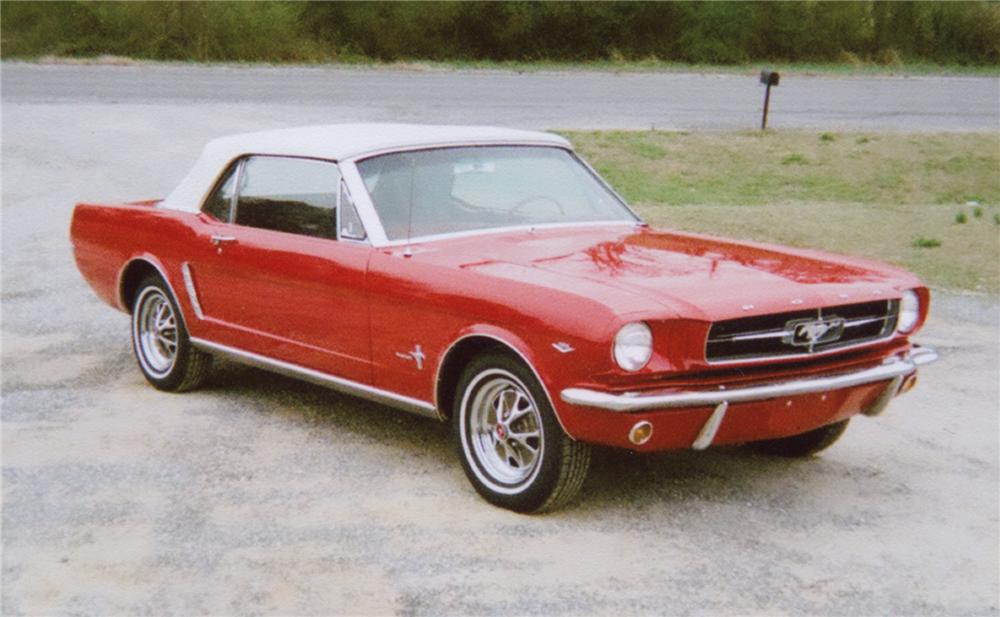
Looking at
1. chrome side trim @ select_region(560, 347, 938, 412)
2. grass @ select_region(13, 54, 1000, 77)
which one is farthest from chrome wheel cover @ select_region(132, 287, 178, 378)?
grass @ select_region(13, 54, 1000, 77)

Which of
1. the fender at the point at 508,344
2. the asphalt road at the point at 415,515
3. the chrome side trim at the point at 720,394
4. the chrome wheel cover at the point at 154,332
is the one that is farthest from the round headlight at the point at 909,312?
the chrome wheel cover at the point at 154,332

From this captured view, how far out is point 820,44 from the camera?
40125 mm

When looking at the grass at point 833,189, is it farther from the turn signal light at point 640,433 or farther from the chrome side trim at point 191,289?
the turn signal light at point 640,433

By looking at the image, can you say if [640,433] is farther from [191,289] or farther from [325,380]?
[191,289]

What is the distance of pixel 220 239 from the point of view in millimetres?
6430

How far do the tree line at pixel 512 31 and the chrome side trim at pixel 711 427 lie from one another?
3197 cm

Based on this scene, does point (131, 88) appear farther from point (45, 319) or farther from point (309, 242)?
point (309, 242)

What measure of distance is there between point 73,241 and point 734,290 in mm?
4476

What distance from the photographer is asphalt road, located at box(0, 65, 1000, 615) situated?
4.25 meters

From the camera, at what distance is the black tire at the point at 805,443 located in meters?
5.70

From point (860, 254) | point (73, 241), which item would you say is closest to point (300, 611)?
point (73, 241)

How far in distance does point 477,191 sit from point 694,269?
1266mm

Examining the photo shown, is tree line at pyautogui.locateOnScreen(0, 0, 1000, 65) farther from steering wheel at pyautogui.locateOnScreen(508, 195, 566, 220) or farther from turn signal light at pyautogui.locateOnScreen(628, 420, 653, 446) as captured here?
turn signal light at pyautogui.locateOnScreen(628, 420, 653, 446)

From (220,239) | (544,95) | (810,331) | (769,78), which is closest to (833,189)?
(769,78)
